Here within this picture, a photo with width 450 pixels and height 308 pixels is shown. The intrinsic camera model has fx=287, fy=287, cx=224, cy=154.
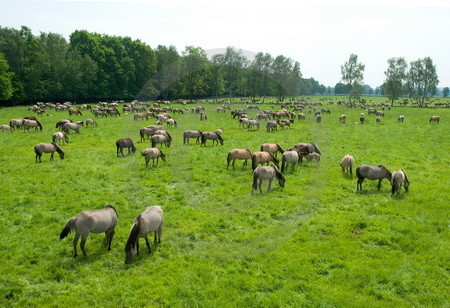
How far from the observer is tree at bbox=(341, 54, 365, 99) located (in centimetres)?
9375

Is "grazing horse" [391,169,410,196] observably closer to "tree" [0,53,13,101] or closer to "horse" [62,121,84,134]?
"horse" [62,121,84,134]

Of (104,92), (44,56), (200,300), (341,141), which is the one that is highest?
(44,56)

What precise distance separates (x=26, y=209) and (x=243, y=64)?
310 feet

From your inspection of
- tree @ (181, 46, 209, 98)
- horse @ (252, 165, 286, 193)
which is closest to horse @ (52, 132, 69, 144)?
horse @ (252, 165, 286, 193)

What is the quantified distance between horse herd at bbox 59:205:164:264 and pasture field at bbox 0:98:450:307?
0.41 metres

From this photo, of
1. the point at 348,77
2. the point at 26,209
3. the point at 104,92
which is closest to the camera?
the point at 26,209

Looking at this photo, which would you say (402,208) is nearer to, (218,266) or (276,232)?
(276,232)

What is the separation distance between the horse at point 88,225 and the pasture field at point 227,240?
51 centimetres

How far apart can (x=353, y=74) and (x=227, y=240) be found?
9938 centimetres

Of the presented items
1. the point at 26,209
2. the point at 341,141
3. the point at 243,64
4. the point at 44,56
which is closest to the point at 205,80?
the point at 243,64

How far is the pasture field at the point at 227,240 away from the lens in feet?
24.7

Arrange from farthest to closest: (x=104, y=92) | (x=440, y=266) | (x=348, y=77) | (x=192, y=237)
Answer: (x=348, y=77)
(x=104, y=92)
(x=192, y=237)
(x=440, y=266)

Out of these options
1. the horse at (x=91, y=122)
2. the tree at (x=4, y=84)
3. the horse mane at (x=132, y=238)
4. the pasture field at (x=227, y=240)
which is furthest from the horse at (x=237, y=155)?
the tree at (x=4, y=84)

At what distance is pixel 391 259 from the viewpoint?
891cm
